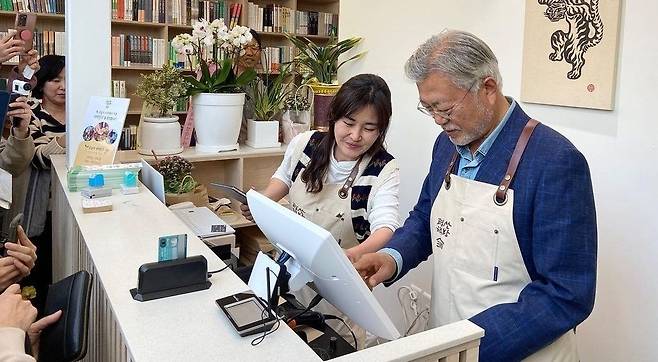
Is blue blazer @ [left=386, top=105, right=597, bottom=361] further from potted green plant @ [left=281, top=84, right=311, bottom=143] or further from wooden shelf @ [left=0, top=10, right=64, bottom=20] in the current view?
wooden shelf @ [left=0, top=10, right=64, bottom=20]

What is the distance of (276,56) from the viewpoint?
565 cm

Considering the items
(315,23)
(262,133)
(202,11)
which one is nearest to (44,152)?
(262,133)

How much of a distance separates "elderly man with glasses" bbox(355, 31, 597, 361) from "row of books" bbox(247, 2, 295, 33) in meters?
4.22

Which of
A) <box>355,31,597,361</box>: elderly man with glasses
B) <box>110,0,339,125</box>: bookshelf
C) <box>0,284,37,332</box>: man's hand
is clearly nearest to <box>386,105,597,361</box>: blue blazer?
<box>355,31,597,361</box>: elderly man with glasses

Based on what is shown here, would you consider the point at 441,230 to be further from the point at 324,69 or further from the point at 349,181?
the point at 324,69

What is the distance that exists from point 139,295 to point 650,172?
1545 millimetres

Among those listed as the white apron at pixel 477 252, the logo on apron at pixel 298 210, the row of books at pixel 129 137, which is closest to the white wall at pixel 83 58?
the logo on apron at pixel 298 210

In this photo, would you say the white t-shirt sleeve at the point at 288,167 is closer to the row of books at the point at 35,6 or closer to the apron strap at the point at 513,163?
the apron strap at the point at 513,163

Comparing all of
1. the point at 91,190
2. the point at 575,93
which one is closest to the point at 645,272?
the point at 575,93

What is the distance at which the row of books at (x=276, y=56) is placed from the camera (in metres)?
5.54

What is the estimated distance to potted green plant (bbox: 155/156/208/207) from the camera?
2561 millimetres

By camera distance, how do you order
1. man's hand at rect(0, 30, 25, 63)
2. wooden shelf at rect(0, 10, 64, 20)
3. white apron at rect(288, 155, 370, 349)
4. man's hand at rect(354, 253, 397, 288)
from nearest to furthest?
1. man's hand at rect(354, 253, 397, 288)
2. white apron at rect(288, 155, 370, 349)
3. man's hand at rect(0, 30, 25, 63)
4. wooden shelf at rect(0, 10, 64, 20)

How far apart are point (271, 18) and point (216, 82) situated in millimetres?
2977

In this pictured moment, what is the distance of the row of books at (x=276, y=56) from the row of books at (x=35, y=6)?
1806 mm
